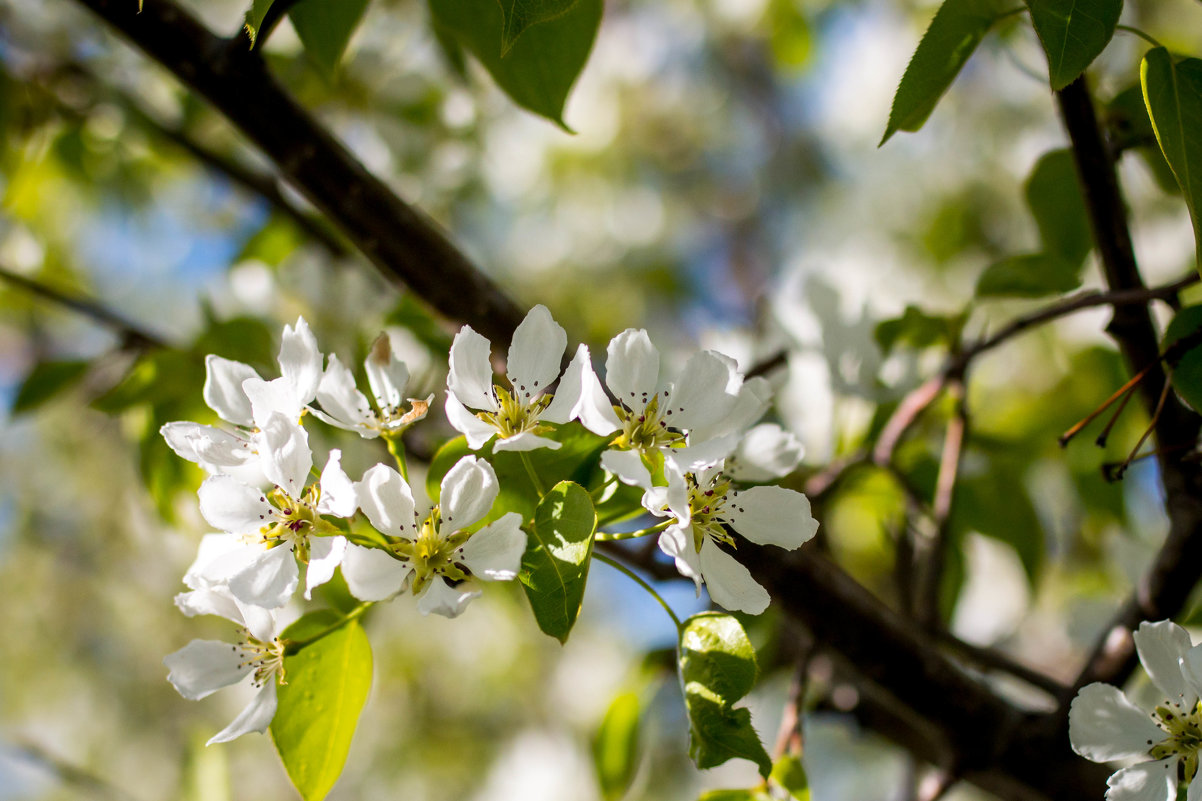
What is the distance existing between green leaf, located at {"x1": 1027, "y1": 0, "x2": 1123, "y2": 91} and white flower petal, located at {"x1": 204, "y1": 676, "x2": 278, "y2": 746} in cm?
53

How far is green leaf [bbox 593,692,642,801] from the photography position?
0.83 m

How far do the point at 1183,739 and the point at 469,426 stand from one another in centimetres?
46

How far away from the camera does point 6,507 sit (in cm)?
Answer: 341

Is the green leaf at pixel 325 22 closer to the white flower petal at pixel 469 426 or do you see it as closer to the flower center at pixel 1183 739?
the white flower petal at pixel 469 426

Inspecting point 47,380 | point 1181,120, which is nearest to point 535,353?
point 1181,120

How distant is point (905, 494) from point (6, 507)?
11.7ft

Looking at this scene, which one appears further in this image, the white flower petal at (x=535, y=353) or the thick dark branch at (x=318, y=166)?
the thick dark branch at (x=318, y=166)

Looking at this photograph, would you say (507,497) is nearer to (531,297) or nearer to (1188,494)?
(1188,494)

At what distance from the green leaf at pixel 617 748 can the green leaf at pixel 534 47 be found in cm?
53

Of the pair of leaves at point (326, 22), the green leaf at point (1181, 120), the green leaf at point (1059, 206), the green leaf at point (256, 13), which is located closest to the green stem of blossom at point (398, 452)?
the green leaf at point (256, 13)

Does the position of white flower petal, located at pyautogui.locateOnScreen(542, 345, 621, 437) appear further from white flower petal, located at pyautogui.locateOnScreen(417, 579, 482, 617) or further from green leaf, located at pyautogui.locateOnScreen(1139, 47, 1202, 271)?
green leaf, located at pyautogui.locateOnScreen(1139, 47, 1202, 271)

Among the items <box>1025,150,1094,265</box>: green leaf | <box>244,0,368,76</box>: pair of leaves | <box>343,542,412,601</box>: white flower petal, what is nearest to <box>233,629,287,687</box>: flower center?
<box>343,542,412,601</box>: white flower petal

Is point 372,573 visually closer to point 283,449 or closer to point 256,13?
point 283,449

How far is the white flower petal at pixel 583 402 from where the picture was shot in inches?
18.4
